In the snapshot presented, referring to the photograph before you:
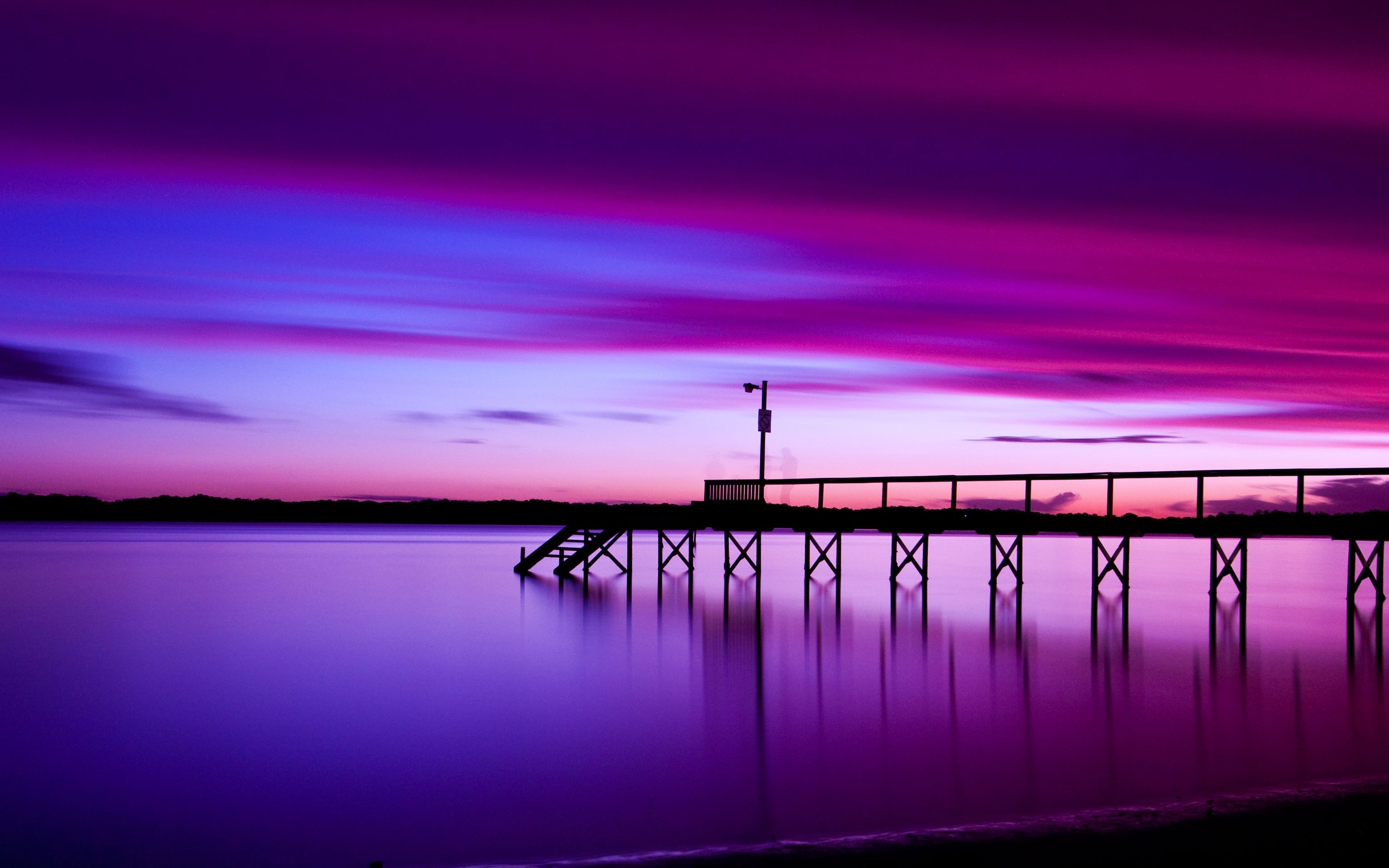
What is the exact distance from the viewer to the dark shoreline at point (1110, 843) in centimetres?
697

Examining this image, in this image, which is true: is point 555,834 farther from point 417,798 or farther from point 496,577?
point 496,577

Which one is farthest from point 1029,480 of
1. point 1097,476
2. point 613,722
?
point 613,722

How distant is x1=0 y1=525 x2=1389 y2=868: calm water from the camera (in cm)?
1053

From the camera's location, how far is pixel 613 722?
1627 cm

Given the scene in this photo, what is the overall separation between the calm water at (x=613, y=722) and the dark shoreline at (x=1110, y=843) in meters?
2.34

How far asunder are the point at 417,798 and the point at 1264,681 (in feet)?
49.8

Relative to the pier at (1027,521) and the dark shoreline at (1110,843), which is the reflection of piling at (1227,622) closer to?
the pier at (1027,521)

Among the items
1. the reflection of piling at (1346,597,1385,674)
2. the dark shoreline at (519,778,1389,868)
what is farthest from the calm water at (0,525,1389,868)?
the dark shoreline at (519,778,1389,868)

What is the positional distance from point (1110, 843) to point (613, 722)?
979cm

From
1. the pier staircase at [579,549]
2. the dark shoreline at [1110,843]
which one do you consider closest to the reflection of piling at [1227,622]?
the dark shoreline at [1110,843]

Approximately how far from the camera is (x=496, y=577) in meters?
52.0

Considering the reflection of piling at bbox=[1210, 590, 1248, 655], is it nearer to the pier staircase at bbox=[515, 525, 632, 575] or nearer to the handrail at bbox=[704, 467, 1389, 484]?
the handrail at bbox=[704, 467, 1389, 484]

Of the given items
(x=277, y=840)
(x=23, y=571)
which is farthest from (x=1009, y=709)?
(x=23, y=571)

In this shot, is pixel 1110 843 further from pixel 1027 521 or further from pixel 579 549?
pixel 579 549
